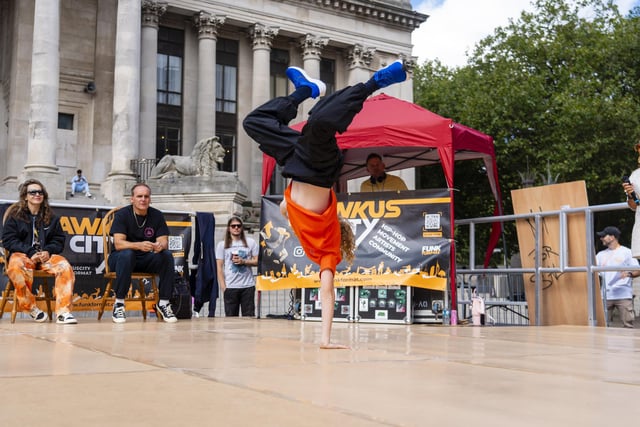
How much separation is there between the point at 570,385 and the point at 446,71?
187 ft

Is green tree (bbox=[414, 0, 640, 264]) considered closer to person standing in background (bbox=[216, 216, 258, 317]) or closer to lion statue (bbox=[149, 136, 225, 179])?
lion statue (bbox=[149, 136, 225, 179])

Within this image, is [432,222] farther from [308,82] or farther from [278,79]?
[278,79]

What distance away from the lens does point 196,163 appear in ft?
89.2

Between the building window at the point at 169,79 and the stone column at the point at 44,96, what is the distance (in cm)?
1058

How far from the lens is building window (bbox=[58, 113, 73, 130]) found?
36.3m

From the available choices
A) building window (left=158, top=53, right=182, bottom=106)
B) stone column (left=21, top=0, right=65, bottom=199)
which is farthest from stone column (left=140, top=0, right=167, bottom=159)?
stone column (left=21, top=0, right=65, bottom=199)

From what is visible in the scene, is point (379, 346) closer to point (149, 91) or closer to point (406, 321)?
point (406, 321)

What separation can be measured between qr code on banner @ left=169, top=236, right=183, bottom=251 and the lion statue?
14.5 meters

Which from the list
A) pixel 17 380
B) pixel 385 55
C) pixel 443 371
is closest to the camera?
pixel 17 380

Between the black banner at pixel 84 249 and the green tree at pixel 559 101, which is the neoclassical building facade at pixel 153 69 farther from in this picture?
the black banner at pixel 84 249

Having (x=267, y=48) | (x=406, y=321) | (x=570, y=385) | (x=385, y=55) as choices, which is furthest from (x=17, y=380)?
(x=385, y=55)

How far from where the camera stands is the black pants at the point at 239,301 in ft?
42.7

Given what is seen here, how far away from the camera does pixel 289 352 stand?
5582mm

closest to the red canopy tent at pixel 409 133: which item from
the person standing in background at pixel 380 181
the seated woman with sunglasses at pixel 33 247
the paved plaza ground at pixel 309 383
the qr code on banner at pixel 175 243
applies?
the person standing in background at pixel 380 181
